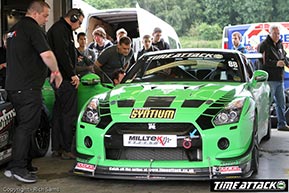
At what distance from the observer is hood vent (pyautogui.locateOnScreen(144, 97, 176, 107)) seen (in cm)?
477

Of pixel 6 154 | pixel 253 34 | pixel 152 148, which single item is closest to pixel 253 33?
pixel 253 34

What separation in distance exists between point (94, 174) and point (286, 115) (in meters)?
5.79

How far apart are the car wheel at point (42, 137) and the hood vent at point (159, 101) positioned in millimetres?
1819

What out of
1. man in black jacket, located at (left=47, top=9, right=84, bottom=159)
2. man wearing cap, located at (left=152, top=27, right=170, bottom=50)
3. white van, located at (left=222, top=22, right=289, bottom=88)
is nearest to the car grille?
man in black jacket, located at (left=47, top=9, right=84, bottom=159)

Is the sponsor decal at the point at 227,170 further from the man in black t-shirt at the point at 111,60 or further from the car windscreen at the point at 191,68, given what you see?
the man in black t-shirt at the point at 111,60

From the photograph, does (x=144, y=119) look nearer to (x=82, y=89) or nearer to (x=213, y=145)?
(x=213, y=145)

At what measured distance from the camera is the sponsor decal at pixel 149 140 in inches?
175

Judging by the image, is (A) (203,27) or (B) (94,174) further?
(A) (203,27)

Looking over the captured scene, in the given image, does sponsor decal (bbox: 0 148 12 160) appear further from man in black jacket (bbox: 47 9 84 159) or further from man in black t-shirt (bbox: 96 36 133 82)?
man in black t-shirt (bbox: 96 36 133 82)

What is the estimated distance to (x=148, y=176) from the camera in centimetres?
442

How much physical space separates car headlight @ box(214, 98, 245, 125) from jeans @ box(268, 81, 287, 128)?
159 inches

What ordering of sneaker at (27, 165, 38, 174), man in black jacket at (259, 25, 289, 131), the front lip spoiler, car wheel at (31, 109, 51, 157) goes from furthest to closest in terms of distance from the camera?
1. man in black jacket at (259, 25, 289, 131)
2. car wheel at (31, 109, 51, 157)
3. sneaker at (27, 165, 38, 174)
4. the front lip spoiler

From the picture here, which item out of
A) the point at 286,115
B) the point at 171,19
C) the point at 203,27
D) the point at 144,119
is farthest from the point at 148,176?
the point at 171,19

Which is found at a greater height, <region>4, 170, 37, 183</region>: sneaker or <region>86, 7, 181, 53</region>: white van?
<region>86, 7, 181, 53</region>: white van
